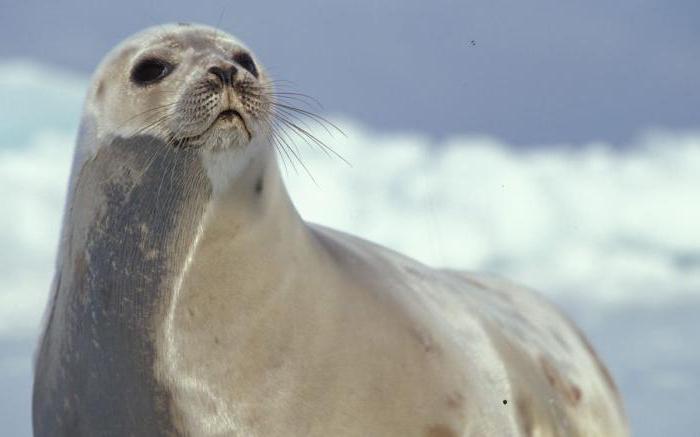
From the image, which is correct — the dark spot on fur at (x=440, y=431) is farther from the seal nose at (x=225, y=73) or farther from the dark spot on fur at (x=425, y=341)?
the seal nose at (x=225, y=73)

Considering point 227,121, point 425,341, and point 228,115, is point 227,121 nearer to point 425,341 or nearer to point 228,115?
point 228,115

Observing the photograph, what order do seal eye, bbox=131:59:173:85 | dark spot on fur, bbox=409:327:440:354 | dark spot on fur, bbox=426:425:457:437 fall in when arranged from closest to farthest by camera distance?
seal eye, bbox=131:59:173:85 < dark spot on fur, bbox=426:425:457:437 < dark spot on fur, bbox=409:327:440:354

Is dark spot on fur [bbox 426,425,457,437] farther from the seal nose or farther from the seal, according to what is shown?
the seal nose

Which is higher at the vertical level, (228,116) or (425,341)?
(228,116)

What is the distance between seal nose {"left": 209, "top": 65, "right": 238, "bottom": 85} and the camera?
5395 mm

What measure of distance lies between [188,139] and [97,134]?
71 centimetres

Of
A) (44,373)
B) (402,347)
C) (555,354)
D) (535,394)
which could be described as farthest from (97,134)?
(555,354)

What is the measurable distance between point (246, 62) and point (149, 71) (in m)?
0.50

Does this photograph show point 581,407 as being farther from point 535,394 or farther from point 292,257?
point 292,257

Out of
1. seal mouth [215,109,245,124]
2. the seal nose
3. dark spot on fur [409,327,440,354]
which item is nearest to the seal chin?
seal mouth [215,109,245,124]

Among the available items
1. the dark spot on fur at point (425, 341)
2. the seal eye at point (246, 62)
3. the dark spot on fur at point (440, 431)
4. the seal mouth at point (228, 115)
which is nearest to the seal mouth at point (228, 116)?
the seal mouth at point (228, 115)

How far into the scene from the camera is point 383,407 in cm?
595

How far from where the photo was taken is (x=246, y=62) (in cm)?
582

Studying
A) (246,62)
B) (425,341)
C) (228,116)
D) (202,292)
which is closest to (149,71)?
(246,62)
